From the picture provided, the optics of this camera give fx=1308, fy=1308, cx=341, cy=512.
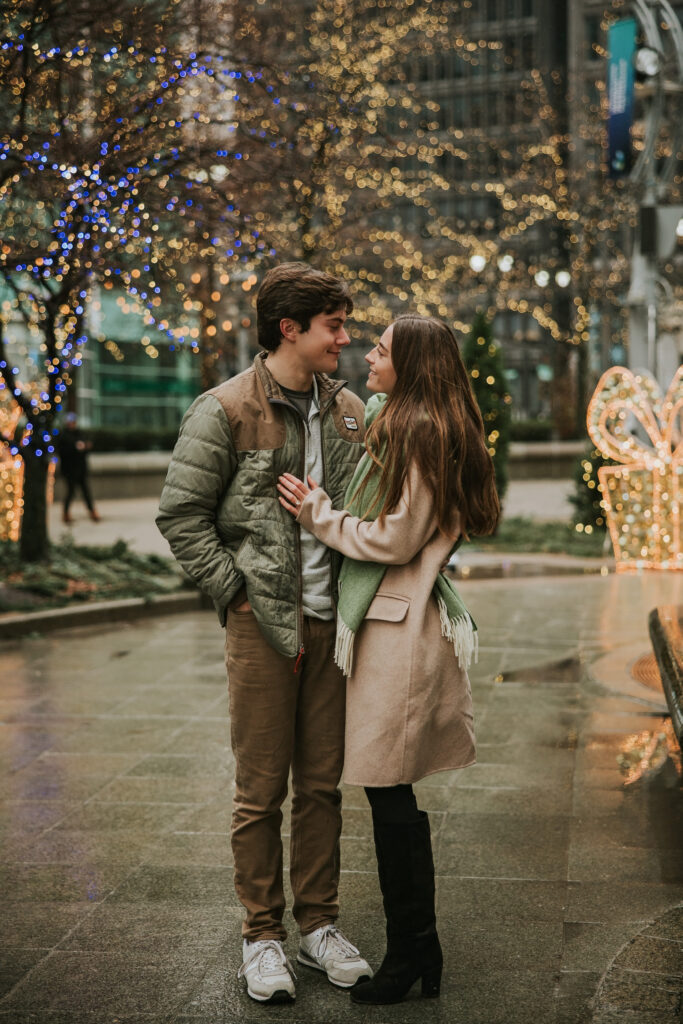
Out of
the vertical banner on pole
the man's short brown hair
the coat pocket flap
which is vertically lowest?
the coat pocket flap

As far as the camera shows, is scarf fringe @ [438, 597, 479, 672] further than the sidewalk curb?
No

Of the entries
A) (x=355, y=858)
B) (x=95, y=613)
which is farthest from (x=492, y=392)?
(x=355, y=858)

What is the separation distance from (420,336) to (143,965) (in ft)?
6.40

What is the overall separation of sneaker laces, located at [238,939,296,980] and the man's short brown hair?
1668mm

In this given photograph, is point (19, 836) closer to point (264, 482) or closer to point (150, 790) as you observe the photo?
point (150, 790)

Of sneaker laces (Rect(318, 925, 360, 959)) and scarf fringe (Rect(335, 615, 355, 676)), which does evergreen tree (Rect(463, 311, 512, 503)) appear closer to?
sneaker laces (Rect(318, 925, 360, 959))

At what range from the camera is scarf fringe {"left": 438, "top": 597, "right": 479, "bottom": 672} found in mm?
3508

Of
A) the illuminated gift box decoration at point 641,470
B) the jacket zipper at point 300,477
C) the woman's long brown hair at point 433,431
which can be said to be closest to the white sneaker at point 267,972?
the jacket zipper at point 300,477

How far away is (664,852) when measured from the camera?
4695 millimetres

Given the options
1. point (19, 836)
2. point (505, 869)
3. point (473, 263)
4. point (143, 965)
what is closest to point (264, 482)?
point (143, 965)

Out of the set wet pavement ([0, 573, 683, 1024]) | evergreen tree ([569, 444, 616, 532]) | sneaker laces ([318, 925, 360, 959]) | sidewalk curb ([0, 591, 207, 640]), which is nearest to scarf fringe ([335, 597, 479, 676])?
sneaker laces ([318, 925, 360, 959])

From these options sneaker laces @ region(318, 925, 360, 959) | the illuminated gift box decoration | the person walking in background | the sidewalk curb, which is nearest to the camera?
sneaker laces @ region(318, 925, 360, 959)

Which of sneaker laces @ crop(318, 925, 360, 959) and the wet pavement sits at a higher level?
sneaker laces @ crop(318, 925, 360, 959)

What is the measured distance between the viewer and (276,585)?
3561mm
